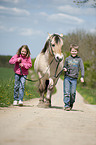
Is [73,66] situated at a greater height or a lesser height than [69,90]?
greater

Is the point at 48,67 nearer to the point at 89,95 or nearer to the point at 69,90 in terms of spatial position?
the point at 69,90

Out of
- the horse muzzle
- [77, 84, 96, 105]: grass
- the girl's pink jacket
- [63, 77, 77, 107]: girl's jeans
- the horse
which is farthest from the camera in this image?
[77, 84, 96, 105]: grass

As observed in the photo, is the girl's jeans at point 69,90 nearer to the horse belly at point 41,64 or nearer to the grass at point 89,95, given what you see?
the horse belly at point 41,64

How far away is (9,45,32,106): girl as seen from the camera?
25.9 feet

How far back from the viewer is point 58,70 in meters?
8.12

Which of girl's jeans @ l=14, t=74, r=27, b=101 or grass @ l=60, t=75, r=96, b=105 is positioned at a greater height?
girl's jeans @ l=14, t=74, r=27, b=101

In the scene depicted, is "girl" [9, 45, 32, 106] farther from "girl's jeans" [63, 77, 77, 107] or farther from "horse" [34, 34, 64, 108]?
"girl's jeans" [63, 77, 77, 107]

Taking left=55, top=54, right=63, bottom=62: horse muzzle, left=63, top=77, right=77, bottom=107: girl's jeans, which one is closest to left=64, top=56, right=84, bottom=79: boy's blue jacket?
left=63, top=77, right=77, bottom=107: girl's jeans

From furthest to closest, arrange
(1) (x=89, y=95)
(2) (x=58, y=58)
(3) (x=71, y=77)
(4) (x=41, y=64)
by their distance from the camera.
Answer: (1) (x=89, y=95), (4) (x=41, y=64), (3) (x=71, y=77), (2) (x=58, y=58)

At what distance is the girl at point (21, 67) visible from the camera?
7.89 meters

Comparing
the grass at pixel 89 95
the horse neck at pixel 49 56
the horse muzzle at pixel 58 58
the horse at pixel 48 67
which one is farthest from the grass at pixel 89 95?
the horse muzzle at pixel 58 58

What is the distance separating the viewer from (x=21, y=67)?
796 centimetres

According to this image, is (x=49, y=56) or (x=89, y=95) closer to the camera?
(x=49, y=56)

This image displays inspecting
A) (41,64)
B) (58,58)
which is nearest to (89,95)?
(41,64)
